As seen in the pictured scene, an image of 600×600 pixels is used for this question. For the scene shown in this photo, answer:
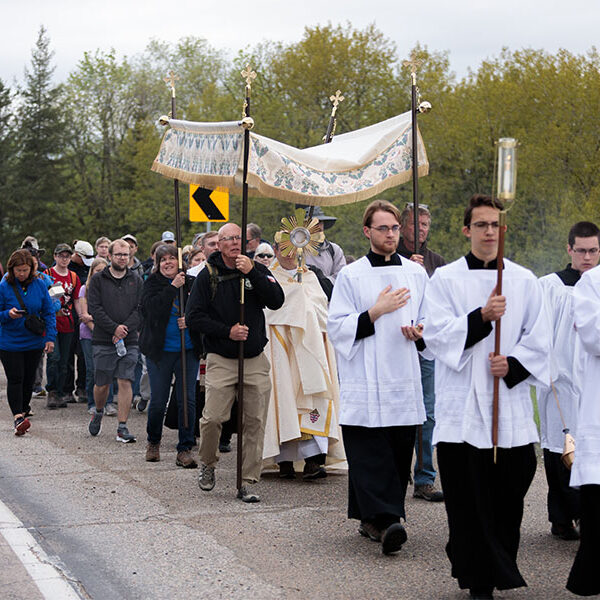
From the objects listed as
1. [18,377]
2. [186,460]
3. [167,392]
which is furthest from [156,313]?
[18,377]

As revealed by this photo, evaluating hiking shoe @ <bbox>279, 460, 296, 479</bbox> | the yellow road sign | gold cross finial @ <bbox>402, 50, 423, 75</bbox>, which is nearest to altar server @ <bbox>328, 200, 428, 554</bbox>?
gold cross finial @ <bbox>402, 50, 423, 75</bbox>

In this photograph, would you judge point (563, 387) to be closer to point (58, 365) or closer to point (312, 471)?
point (312, 471)

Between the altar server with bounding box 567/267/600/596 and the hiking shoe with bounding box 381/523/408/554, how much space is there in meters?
1.29

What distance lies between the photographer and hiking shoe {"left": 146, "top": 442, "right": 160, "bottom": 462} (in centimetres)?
1018

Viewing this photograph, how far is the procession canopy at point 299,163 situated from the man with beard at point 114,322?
9.48 feet

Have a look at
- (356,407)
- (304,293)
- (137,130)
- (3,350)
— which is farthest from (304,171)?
(137,130)

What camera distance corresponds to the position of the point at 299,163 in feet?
29.4

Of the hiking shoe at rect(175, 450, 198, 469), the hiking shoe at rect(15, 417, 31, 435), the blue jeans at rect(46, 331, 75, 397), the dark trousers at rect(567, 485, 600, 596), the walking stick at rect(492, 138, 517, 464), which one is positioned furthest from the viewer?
the blue jeans at rect(46, 331, 75, 397)

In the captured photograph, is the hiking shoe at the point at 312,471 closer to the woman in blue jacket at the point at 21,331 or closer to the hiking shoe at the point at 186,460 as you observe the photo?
the hiking shoe at the point at 186,460

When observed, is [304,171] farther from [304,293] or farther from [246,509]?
[246,509]

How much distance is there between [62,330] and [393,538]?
8712mm

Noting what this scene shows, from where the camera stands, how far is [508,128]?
117ft

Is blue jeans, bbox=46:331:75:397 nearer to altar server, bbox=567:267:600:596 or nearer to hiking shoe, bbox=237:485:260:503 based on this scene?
hiking shoe, bbox=237:485:260:503

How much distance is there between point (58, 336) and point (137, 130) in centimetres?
3828
